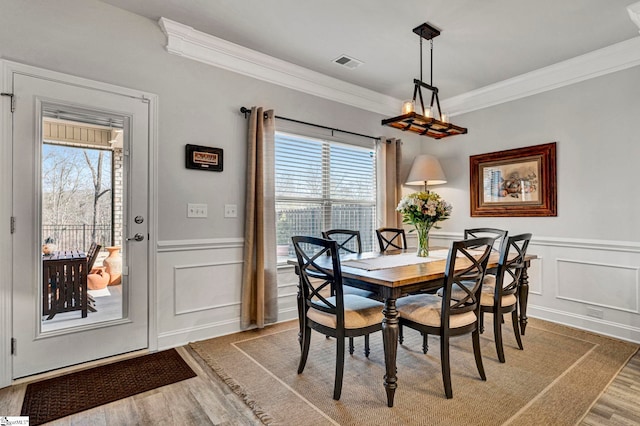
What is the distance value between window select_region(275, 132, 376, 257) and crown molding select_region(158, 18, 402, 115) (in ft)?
1.82

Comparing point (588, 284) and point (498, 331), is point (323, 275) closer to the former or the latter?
point (498, 331)

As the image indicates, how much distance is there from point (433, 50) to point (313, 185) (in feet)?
5.95

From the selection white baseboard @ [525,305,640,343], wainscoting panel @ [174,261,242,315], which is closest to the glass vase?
wainscoting panel @ [174,261,242,315]

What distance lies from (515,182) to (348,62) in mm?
2330

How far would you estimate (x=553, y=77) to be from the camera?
11.9 ft

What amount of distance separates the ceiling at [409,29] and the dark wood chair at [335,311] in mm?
1826

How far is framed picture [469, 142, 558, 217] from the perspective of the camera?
3689 mm

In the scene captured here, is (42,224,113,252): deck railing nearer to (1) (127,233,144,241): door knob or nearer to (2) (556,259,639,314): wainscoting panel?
(1) (127,233,144,241): door knob

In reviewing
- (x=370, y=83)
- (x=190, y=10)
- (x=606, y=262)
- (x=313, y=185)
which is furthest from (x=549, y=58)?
(x=190, y=10)

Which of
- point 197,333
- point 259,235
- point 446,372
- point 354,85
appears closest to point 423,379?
point 446,372

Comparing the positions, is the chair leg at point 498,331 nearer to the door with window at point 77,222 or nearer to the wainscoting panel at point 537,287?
the wainscoting panel at point 537,287

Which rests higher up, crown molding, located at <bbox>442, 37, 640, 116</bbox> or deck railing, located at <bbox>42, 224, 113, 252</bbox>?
crown molding, located at <bbox>442, 37, 640, 116</bbox>

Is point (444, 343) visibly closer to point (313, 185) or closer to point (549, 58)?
point (313, 185)

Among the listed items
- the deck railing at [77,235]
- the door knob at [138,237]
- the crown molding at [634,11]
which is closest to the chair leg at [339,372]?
the door knob at [138,237]
